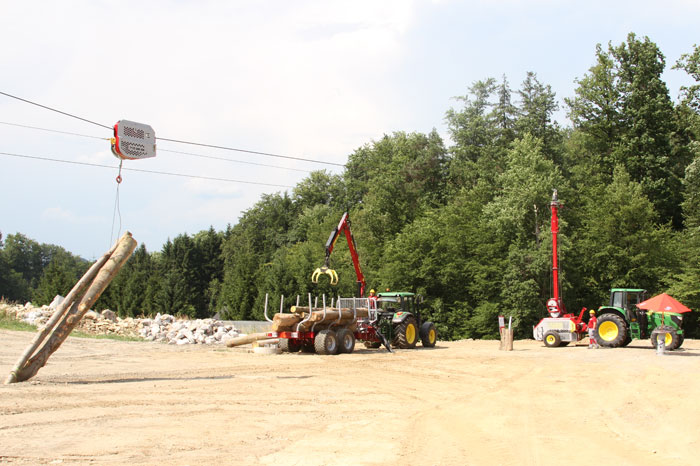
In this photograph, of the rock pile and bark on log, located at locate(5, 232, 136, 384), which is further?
the rock pile

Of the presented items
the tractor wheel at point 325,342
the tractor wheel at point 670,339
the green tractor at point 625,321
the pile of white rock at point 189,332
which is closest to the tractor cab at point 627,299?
the green tractor at point 625,321

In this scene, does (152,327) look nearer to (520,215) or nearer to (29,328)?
(29,328)

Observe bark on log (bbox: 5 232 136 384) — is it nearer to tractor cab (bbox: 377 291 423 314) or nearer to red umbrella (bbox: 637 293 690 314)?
tractor cab (bbox: 377 291 423 314)

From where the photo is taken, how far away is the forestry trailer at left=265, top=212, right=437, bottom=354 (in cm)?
2048

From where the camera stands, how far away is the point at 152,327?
95.3 ft

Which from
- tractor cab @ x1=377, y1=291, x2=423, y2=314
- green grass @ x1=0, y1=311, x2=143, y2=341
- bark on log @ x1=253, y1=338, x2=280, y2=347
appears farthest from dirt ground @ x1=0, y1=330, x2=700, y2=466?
green grass @ x1=0, y1=311, x2=143, y2=341

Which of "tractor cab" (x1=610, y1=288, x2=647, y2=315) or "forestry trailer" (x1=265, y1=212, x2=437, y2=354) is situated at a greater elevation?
"tractor cab" (x1=610, y1=288, x2=647, y2=315)

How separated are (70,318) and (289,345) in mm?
9879

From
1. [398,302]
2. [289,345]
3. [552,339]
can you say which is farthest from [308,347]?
[552,339]

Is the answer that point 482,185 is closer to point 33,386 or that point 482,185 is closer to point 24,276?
point 33,386

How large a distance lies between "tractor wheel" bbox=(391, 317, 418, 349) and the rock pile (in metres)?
7.67

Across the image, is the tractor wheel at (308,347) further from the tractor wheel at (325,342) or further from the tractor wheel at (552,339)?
the tractor wheel at (552,339)

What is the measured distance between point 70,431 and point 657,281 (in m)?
35.0

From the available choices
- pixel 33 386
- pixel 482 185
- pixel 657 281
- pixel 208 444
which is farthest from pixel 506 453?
pixel 482 185
